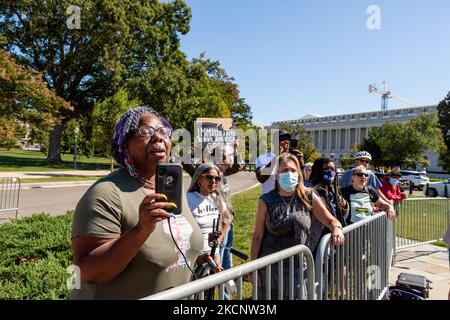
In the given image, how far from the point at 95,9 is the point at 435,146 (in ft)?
136

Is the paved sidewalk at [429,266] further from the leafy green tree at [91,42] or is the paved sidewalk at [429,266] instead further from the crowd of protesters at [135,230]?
the leafy green tree at [91,42]

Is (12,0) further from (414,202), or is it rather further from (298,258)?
(298,258)

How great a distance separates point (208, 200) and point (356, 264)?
1558 millimetres

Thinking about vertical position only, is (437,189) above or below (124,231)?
below

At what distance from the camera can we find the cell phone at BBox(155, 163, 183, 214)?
4.78ft

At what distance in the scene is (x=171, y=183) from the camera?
4.87 feet

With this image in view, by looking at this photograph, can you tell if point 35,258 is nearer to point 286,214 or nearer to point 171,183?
point 286,214

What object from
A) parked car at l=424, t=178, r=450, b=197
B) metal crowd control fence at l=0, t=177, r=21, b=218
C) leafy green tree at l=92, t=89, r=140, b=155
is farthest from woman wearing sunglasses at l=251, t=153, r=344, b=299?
parked car at l=424, t=178, r=450, b=197

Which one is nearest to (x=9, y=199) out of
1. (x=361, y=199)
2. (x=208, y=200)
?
(x=208, y=200)

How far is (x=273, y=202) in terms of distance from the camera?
127 inches

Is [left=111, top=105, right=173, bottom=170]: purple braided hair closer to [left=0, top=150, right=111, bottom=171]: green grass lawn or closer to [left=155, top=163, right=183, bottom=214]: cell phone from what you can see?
[left=155, top=163, right=183, bottom=214]: cell phone

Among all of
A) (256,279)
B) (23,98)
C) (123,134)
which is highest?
(23,98)
